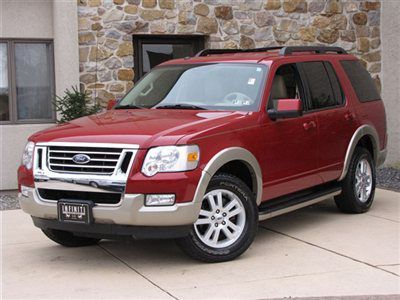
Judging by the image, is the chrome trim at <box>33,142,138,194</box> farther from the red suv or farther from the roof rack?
the roof rack

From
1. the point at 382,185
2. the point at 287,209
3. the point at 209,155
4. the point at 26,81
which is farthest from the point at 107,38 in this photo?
the point at 209,155

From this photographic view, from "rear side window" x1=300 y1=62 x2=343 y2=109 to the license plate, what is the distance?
2.94 metres

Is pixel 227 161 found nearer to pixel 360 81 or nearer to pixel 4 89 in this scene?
pixel 360 81

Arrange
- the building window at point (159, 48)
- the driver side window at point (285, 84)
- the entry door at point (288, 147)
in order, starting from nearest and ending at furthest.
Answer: the entry door at point (288, 147) < the driver side window at point (285, 84) < the building window at point (159, 48)

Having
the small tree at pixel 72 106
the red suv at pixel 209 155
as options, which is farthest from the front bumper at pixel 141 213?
the small tree at pixel 72 106

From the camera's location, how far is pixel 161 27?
1066cm

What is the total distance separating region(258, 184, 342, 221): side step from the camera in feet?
20.4

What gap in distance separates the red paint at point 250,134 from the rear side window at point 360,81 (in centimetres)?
16

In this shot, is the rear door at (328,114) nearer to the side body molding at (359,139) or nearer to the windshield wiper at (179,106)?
the side body molding at (359,139)

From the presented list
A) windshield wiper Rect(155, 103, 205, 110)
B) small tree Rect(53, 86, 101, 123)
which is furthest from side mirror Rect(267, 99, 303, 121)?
small tree Rect(53, 86, 101, 123)

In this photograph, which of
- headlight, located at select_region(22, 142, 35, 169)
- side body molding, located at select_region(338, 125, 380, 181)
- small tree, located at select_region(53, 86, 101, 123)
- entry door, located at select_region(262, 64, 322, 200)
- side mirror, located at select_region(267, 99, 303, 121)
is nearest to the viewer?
headlight, located at select_region(22, 142, 35, 169)

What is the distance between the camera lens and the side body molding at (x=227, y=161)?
5.35 meters

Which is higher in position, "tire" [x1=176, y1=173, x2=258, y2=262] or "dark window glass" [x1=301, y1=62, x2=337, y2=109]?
"dark window glass" [x1=301, y1=62, x2=337, y2=109]

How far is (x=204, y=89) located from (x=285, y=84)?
0.91 meters
